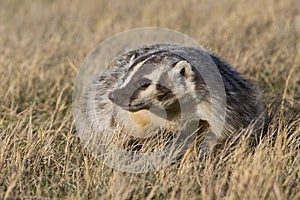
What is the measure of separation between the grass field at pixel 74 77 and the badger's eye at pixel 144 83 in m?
0.56

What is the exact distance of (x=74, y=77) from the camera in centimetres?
724

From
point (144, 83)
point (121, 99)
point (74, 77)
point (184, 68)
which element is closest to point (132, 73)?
point (144, 83)

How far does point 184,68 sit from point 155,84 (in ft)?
0.81

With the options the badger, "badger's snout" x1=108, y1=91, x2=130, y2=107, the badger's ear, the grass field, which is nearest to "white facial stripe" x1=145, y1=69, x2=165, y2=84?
the badger

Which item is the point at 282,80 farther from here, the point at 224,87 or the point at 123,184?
the point at 123,184

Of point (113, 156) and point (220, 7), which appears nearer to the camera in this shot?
point (113, 156)

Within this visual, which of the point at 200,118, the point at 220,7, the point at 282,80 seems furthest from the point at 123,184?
the point at 220,7

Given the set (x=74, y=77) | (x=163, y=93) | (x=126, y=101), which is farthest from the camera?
(x=74, y=77)

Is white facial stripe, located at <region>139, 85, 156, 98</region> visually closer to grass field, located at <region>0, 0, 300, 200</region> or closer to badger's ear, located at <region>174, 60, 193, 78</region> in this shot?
badger's ear, located at <region>174, 60, 193, 78</region>

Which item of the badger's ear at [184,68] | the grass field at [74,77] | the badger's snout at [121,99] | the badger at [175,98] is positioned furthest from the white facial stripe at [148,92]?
the grass field at [74,77]

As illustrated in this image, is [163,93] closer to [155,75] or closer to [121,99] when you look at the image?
[155,75]

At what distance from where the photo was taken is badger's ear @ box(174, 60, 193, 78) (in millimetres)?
4855

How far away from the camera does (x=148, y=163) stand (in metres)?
4.64

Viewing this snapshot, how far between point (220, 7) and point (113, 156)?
615 cm
